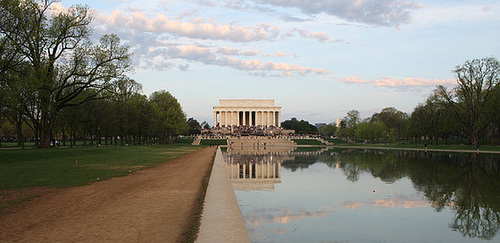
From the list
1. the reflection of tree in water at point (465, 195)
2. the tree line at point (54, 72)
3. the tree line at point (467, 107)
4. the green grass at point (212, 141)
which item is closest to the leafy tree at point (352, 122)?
the tree line at point (467, 107)

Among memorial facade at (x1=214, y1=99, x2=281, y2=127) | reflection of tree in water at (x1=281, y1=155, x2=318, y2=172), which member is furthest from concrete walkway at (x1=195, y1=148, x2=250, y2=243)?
memorial facade at (x1=214, y1=99, x2=281, y2=127)

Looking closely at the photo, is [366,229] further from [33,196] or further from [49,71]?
[49,71]

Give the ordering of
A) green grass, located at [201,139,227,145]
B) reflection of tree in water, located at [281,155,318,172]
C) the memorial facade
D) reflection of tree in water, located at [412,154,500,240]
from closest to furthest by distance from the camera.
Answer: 1. reflection of tree in water, located at [412,154,500,240]
2. reflection of tree in water, located at [281,155,318,172]
3. green grass, located at [201,139,227,145]
4. the memorial facade

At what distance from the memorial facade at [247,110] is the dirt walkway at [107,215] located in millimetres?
109502

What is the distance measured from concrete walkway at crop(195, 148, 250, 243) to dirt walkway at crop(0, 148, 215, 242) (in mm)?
376

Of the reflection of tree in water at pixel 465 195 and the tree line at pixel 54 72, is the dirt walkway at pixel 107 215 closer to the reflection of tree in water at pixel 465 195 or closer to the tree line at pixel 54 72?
the reflection of tree in water at pixel 465 195

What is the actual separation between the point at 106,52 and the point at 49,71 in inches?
210

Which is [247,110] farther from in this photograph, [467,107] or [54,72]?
[54,72]

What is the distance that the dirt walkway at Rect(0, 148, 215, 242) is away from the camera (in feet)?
25.3

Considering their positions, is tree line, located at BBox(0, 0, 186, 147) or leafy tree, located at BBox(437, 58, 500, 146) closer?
tree line, located at BBox(0, 0, 186, 147)

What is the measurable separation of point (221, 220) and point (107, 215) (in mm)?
3158

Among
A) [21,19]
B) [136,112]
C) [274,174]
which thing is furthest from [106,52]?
[274,174]

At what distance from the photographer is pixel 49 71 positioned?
33.0 m

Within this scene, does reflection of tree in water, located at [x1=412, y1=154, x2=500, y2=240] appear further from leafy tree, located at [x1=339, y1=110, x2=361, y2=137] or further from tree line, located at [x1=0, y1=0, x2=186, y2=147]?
leafy tree, located at [x1=339, y1=110, x2=361, y2=137]
